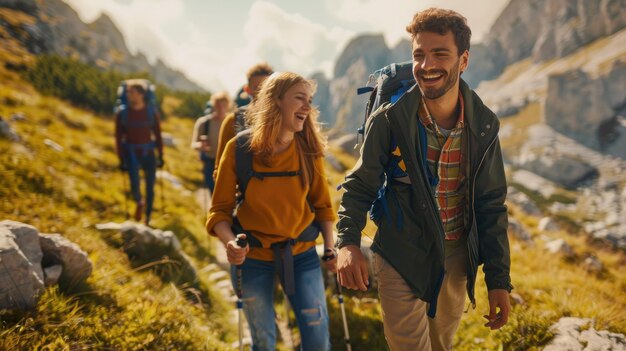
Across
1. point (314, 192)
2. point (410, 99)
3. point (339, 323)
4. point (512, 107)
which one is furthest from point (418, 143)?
point (512, 107)

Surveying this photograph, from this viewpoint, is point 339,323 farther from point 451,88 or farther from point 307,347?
point 451,88

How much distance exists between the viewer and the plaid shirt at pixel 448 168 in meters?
2.74

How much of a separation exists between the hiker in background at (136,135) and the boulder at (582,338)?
8.60m

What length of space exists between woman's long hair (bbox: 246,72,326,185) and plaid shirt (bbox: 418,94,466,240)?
1.37 m

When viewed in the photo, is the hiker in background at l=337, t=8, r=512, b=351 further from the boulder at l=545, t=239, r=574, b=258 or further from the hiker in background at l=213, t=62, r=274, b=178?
the boulder at l=545, t=239, r=574, b=258

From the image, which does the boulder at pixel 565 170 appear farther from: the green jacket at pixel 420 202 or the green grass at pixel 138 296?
the green jacket at pixel 420 202

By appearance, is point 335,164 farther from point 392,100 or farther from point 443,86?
point 443,86

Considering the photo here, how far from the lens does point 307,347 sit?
131 inches

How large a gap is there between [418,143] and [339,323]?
12.1ft

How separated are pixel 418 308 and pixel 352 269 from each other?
745mm

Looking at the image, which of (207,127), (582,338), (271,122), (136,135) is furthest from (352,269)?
(136,135)

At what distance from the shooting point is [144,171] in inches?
355

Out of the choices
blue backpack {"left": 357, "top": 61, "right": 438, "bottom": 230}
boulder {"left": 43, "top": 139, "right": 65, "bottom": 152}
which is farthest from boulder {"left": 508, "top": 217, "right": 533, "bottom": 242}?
boulder {"left": 43, "top": 139, "right": 65, "bottom": 152}

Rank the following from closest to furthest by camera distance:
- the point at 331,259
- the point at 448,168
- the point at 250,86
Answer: the point at 448,168 < the point at 331,259 < the point at 250,86
